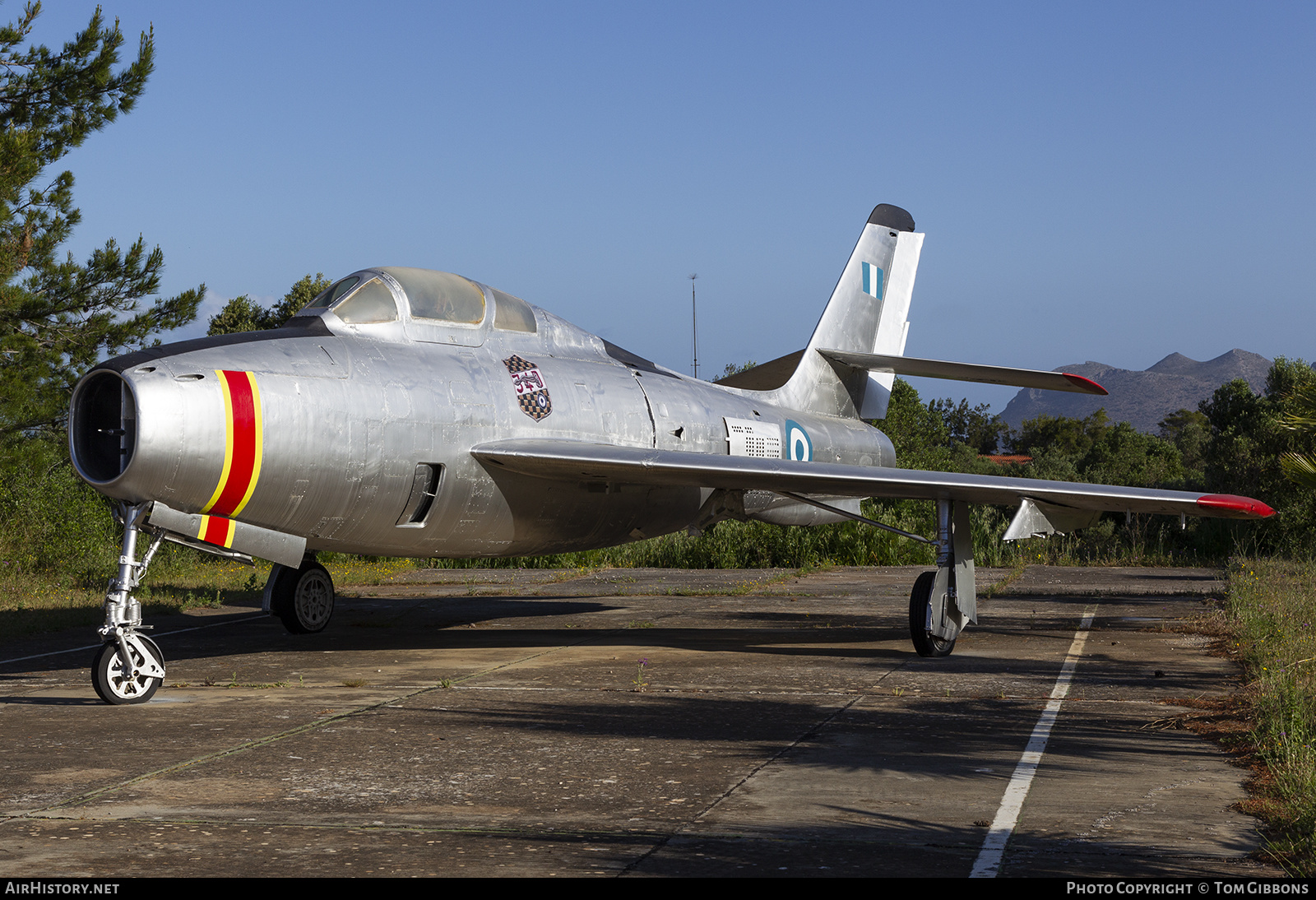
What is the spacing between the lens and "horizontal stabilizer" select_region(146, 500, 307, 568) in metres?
8.48

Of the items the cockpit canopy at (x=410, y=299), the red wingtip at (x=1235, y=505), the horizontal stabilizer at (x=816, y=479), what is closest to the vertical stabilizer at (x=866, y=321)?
the horizontal stabilizer at (x=816, y=479)

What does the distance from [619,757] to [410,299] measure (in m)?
5.41

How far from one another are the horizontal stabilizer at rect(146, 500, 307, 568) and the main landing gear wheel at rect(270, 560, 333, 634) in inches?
128

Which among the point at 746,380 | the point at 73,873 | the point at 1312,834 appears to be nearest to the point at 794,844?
the point at 1312,834

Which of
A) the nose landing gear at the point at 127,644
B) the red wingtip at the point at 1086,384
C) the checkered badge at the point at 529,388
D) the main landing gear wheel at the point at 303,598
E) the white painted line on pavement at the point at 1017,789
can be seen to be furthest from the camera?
the red wingtip at the point at 1086,384

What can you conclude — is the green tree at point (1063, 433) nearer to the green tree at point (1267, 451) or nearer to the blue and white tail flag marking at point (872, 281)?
the green tree at point (1267, 451)

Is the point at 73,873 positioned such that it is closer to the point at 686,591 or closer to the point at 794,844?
the point at 794,844

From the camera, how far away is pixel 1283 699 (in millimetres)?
7129

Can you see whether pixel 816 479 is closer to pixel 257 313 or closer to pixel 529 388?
pixel 529 388

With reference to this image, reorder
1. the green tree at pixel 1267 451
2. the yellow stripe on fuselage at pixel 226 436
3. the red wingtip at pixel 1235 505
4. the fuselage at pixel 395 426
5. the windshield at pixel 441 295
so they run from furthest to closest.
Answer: the green tree at pixel 1267 451
the windshield at pixel 441 295
the red wingtip at pixel 1235 505
the yellow stripe on fuselage at pixel 226 436
the fuselage at pixel 395 426

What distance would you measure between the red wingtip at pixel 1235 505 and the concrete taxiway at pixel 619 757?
136 cm

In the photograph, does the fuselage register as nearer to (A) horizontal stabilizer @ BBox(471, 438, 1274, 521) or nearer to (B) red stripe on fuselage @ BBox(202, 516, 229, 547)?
(B) red stripe on fuselage @ BBox(202, 516, 229, 547)

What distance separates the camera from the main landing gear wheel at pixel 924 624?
10.5 m

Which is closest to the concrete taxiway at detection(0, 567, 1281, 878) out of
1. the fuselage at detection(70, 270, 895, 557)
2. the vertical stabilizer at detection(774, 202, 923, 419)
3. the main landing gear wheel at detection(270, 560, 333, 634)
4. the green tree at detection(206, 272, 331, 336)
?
the main landing gear wheel at detection(270, 560, 333, 634)
